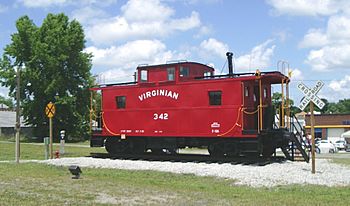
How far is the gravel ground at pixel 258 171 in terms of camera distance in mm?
14266

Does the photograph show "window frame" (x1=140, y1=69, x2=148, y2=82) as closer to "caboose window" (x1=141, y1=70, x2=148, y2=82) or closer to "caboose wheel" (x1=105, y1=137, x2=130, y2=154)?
"caboose window" (x1=141, y1=70, x2=148, y2=82)

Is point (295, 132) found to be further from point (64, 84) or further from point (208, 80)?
point (64, 84)

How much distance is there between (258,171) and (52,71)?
4080 centimetres

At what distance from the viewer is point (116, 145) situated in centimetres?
2422

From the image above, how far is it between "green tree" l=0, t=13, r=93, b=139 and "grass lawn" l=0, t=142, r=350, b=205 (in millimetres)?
38359

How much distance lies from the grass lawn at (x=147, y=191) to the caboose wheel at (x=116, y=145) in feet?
25.4

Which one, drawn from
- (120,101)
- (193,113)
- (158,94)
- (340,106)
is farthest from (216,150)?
(340,106)

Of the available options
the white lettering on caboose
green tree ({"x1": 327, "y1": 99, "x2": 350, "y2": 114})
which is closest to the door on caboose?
the white lettering on caboose

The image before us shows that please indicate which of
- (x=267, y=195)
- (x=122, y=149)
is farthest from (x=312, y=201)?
(x=122, y=149)

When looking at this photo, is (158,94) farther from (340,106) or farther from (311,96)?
(340,106)

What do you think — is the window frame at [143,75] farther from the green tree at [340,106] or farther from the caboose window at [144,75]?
the green tree at [340,106]

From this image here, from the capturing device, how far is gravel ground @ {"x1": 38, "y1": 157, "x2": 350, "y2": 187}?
1427cm

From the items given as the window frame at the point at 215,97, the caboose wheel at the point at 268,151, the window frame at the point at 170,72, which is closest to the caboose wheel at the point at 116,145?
the window frame at the point at 170,72

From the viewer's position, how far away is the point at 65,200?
33.9ft
